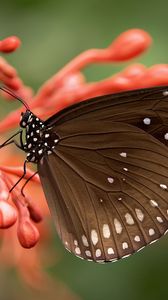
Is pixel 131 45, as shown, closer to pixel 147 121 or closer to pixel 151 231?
pixel 147 121

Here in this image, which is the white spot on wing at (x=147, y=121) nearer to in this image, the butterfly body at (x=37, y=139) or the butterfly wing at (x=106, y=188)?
the butterfly wing at (x=106, y=188)

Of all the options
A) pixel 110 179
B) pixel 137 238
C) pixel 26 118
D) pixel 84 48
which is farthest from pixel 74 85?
pixel 84 48

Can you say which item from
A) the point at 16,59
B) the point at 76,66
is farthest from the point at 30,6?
the point at 76,66

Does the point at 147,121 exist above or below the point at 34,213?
above

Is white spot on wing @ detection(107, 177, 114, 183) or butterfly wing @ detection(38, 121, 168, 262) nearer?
butterfly wing @ detection(38, 121, 168, 262)

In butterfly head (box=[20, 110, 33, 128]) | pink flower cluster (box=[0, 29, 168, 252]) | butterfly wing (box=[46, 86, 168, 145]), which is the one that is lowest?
butterfly wing (box=[46, 86, 168, 145])

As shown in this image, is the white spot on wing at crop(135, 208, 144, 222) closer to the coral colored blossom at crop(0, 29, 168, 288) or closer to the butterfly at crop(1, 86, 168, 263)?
the butterfly at crop(1, 86, 168, 263)

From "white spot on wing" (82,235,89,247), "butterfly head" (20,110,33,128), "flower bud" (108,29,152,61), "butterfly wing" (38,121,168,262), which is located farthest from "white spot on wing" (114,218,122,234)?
"flower bud" (108,29,152,61)
